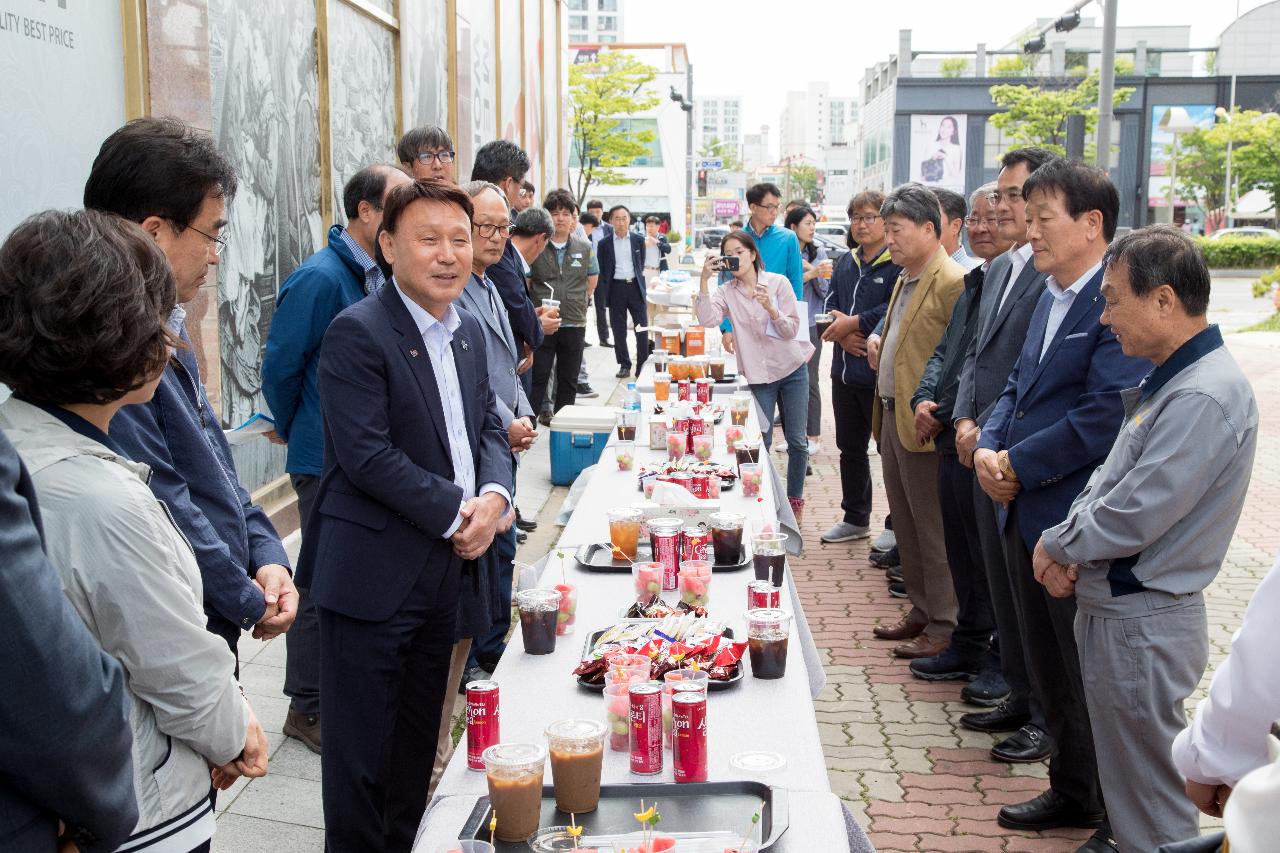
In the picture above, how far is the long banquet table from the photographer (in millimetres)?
2209

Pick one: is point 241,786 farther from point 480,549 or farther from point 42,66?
point 42,66

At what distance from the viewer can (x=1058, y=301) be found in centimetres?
397

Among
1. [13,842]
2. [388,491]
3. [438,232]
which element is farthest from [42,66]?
[13,842]

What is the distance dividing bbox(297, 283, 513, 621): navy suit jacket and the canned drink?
691 millimetres

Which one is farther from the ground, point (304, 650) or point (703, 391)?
point (703, 391)

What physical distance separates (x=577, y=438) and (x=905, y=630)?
350 centimetres

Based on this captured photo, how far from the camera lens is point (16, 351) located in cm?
177

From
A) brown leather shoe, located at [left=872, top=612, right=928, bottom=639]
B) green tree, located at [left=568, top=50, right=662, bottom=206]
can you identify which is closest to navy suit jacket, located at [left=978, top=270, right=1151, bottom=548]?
brown leather shoe, located at [left=872, top=612, right=928, bottom=639]

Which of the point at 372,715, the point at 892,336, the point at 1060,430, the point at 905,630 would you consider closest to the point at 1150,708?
the point at 1060,430

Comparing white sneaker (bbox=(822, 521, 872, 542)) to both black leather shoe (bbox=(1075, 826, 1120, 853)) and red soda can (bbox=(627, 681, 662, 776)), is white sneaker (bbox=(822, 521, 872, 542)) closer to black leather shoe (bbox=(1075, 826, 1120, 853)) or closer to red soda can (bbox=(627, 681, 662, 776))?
black leather shoe (bbox=(1075, 826, 1120, 853))

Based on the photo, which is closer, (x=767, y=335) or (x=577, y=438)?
(x=767, y=335)

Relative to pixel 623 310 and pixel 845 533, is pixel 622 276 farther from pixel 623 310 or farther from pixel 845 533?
pixel 845 533

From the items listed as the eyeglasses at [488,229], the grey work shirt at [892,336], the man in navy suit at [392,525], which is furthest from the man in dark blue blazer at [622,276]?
the man in navy suit at [392,525]

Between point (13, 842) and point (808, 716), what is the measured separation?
5.47 ft
